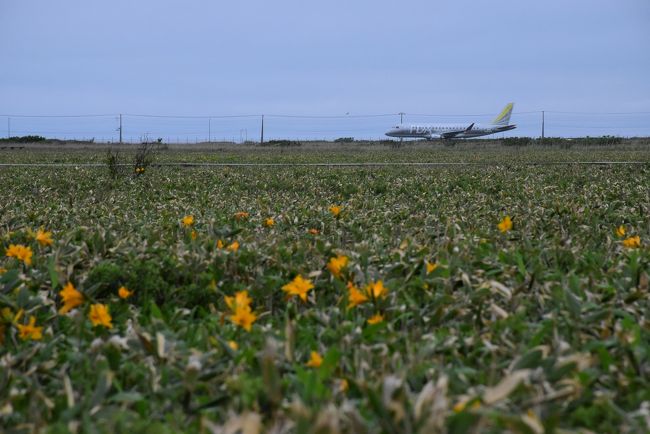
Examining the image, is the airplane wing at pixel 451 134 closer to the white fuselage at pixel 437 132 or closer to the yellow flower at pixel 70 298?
the white fuselage at pixel 437 132

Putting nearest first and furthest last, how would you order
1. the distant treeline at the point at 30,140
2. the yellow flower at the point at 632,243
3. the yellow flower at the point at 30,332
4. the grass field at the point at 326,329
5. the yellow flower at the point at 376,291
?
the grass field at the point at 326,329 → the yellow flower at the point at 30,332 → the yellow flower at the point at 376,291 → the yellow flower at the point at 632,243 → the distant treeline at the point at 30,140

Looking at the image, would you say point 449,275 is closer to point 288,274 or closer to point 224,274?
point 288,274

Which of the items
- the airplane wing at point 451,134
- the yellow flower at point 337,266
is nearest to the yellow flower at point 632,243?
the yellow flower at point 337,266

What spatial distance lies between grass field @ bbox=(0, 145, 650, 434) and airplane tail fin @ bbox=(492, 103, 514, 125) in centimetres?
9479

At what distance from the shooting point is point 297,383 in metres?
1.86

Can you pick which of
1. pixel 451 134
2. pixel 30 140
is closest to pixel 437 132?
pixel 451 134

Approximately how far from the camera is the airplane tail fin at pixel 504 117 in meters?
95.1

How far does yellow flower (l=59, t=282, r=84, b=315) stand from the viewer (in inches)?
104

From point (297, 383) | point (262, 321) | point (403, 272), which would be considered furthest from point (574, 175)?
point (297, 383)

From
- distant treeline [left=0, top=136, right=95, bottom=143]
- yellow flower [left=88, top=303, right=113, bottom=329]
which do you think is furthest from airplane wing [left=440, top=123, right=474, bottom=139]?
yellow flower [left=88, top=303, right=113, bottom=329]

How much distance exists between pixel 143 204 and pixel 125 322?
13.2 feet

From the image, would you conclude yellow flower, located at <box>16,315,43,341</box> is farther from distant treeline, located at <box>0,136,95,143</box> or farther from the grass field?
distant treeline, located at <box>0,136,95,143</box>

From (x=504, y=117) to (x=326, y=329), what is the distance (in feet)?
324

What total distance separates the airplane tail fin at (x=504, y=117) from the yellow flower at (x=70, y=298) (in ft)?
320
